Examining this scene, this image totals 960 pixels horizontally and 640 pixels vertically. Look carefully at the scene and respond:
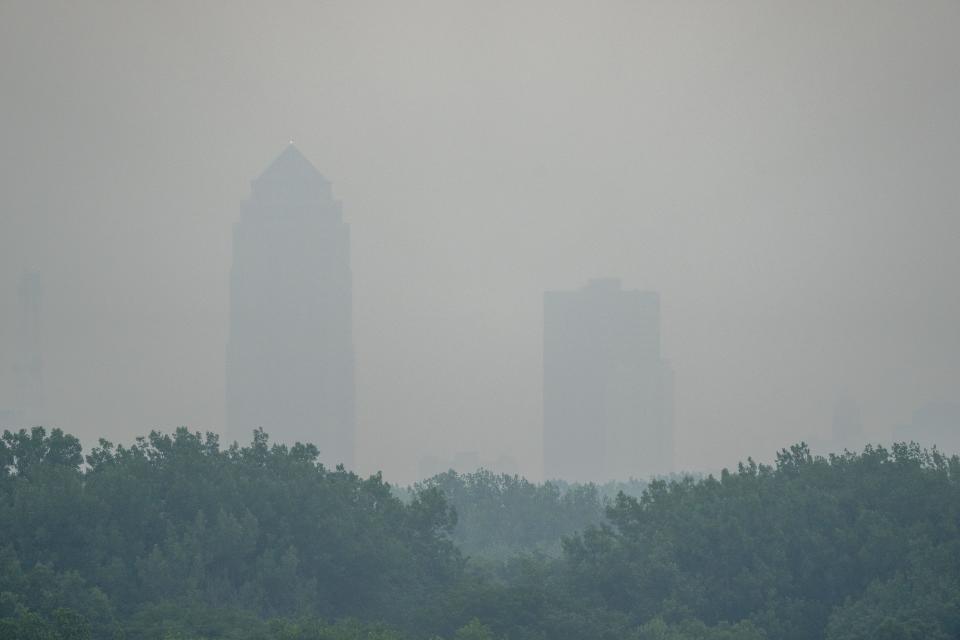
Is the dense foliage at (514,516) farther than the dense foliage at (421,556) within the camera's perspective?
Yes

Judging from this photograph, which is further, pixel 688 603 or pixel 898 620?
pixel 688 603

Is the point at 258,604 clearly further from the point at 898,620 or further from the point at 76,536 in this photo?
the point at 898,620

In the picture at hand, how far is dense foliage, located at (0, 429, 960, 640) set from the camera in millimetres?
77750

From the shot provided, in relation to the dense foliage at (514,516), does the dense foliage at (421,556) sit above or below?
below

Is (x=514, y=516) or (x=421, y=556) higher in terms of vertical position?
(x=514, y=516)

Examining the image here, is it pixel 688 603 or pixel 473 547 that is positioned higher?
pixel 473 547

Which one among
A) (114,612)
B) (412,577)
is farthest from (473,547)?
(114,612)

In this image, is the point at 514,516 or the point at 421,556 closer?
the point at 421,556

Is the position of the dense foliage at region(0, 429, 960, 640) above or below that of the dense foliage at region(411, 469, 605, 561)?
below

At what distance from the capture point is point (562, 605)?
82750mm

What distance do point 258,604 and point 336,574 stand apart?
6.54m

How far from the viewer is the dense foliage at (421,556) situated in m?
77.8

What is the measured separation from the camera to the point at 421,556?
93.6 metres

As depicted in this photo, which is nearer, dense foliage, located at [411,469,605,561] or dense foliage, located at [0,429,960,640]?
dense foliage, located at [0,429,960,640]
